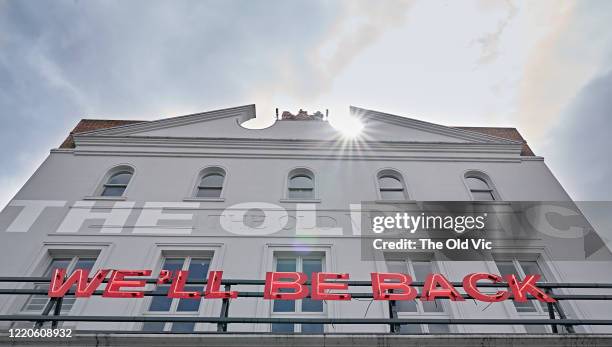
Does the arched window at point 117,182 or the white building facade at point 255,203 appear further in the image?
the arched window at point 117,182

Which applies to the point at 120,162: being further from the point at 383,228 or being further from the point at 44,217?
the point at 383,228

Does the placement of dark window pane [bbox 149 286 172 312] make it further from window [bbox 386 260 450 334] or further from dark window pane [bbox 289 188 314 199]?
window [bbox 386 260 450 334]

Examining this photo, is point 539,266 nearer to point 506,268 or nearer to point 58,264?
point 506,268

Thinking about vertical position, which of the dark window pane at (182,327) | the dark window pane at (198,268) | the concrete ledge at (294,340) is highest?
the dark window pane at (198,268)

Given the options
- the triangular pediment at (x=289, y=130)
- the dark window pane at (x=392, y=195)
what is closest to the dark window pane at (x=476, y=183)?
the triangular pediment at (x=289, y=130)

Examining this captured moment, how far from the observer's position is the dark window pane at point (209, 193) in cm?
1320

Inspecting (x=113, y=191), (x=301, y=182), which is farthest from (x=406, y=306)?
(x=113, y=191)

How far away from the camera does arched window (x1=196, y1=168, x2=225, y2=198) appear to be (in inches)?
522

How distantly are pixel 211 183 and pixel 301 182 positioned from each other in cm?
302

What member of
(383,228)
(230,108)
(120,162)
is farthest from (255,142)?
(383,228)

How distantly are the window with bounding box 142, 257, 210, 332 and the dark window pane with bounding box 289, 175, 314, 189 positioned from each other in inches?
156

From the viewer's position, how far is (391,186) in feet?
45.4

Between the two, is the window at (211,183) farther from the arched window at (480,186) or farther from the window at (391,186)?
the arched window at (480,186)

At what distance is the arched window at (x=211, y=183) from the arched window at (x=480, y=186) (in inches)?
329
